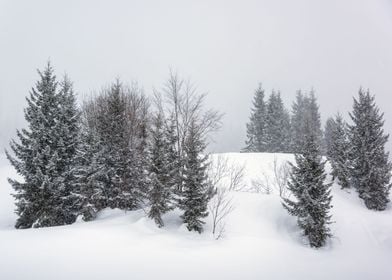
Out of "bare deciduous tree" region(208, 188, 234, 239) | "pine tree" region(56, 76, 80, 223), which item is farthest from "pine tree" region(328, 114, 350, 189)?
"pine tree" region(56, 76, 80, 223)

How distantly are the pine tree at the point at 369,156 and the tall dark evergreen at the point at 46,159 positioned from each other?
2210 centimetres

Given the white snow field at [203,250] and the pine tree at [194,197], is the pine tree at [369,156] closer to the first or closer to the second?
the white snow field at [203,250]

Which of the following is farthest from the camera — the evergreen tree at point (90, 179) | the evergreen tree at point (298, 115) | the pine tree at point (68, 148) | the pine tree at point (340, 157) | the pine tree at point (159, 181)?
the evergreen tree at point (298, 115)

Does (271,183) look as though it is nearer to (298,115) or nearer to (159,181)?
(159,181)

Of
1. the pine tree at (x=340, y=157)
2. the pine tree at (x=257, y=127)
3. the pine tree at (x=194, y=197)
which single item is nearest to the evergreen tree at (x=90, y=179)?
the pine tree at (x=194, y=197)

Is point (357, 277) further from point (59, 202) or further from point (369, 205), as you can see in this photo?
point (59, 202)

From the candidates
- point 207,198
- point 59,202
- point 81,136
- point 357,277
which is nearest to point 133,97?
point 81,136

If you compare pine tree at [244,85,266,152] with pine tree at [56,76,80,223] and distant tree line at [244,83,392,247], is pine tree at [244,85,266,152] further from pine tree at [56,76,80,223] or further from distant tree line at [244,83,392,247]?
pine tree at [56,76,80,223]

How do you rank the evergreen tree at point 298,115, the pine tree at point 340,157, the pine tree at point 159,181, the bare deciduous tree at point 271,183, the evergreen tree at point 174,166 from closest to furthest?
the pine tree at point 159,181 < the evergreen tree at point 174,166 < the pine tree at point 340,157 < the bare deciduous tree at point 271,183 < the evergreen tree at point 298,115

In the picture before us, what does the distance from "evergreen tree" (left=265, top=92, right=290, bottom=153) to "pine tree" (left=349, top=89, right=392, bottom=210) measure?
21.3 m

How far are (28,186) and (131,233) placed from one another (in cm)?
901

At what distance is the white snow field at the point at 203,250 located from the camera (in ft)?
29.3

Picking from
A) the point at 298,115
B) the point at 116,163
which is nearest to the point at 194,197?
the point at 116,163

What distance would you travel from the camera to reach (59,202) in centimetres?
1762
